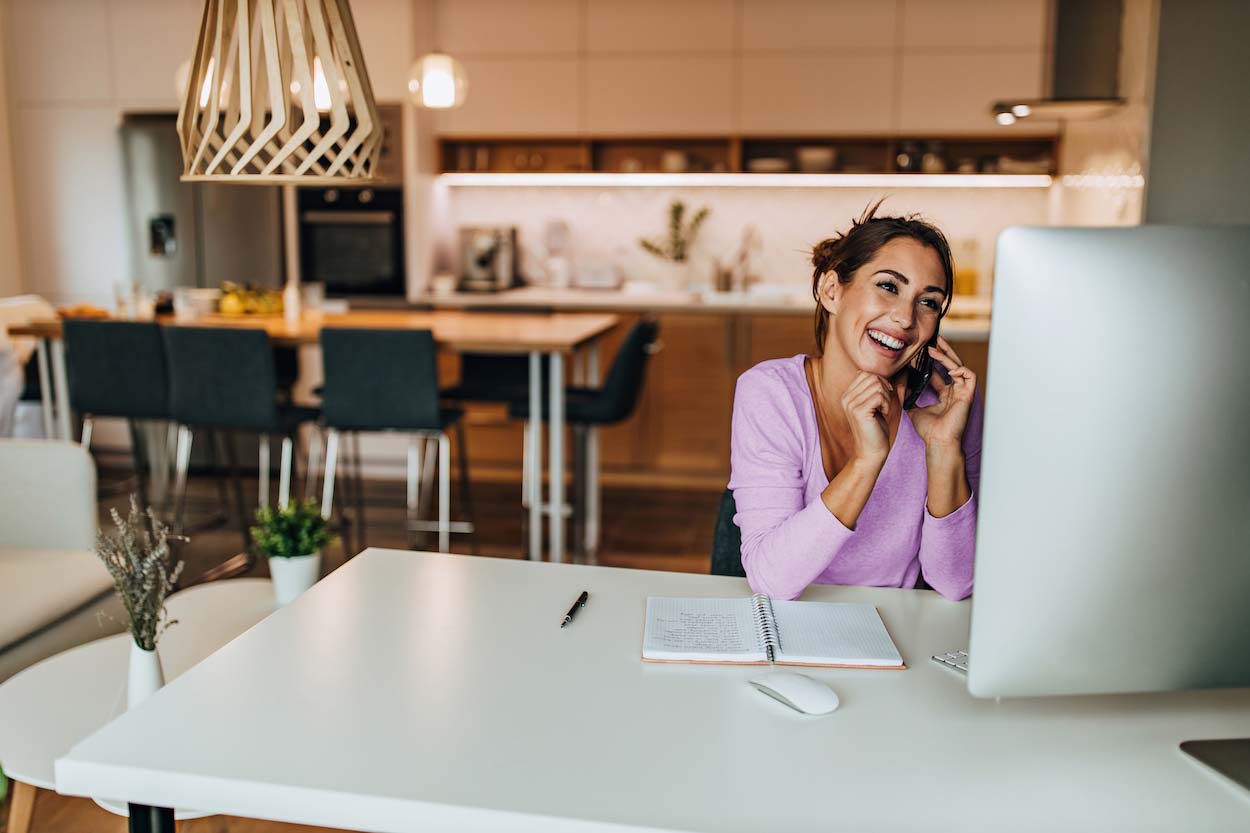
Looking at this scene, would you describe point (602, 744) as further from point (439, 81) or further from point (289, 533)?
point (439, 81)

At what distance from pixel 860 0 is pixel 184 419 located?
12.3 feet

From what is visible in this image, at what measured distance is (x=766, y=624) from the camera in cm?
131

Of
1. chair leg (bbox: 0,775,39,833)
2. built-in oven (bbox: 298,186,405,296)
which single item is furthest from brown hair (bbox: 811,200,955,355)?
built-in oven (bbox: 298,186,405,296)

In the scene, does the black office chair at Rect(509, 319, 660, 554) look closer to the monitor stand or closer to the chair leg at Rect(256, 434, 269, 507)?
the chair leg at Rect(256, 434, 269, 507)

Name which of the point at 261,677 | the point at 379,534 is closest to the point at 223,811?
the point at 261,677

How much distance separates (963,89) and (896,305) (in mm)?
4233

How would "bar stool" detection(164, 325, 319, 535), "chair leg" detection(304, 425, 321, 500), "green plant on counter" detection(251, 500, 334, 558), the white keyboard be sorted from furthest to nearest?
1. "chair leg" detection(304, 425, 321, 500)
2. "bar stool" detection(164, 325, 319, 535)
3. "green plant on counter" detection(251, 500, 334, 558)
4. the white keyboard

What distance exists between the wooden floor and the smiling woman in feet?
7.56

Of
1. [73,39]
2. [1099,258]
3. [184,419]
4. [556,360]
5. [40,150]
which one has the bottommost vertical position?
[184,419]

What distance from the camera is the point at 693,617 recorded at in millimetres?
1343

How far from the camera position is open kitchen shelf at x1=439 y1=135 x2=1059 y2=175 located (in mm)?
Result: 5520

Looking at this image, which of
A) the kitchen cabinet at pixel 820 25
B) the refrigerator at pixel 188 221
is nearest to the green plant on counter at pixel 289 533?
the refrigerator at pixel 188 221

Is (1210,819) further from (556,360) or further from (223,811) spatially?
(556,360)

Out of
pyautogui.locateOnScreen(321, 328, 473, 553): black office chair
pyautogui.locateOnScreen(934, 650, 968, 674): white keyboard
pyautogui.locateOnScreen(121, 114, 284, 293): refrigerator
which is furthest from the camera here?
pyautogui.locateOnScreen(121, 114, 284, 293): refrigerator
